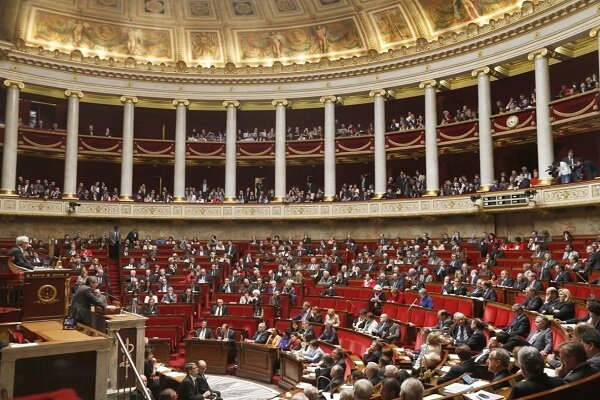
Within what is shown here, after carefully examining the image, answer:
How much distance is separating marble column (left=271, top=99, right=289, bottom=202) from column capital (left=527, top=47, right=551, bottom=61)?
38.5 ft

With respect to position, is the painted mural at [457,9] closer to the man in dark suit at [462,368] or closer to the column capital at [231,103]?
the column capital at [231,103]

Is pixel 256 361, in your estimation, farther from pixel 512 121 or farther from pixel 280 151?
pixel 280 151

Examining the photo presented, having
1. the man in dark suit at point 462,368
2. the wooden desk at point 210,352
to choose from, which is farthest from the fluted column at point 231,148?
the man in dark suit at point 462,368

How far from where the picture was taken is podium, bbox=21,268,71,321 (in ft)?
24.0

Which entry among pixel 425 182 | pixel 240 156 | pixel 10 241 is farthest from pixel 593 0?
pixel 10 241

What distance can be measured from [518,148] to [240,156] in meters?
13.4

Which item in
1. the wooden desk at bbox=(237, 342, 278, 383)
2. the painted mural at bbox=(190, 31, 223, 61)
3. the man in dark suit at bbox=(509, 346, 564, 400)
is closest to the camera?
the man in dark suit at bbox=(509, 346, 564, 400)

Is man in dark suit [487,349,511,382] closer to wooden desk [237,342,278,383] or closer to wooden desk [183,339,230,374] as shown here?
wooden desk [237,342,278,383]

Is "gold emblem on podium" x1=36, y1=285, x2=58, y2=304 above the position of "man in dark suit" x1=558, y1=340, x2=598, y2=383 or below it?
above

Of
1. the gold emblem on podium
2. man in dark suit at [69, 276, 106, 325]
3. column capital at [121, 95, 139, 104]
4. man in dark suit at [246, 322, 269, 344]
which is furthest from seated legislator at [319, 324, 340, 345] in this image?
column capital at [121, 95, 139, 104]

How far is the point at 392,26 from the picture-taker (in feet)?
83.2

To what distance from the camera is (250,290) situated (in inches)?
677

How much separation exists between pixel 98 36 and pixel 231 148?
854cm

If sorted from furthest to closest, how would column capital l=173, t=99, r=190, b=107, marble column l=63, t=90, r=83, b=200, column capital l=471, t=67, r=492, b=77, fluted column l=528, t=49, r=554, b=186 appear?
column capital l=173, t=99, r=190, b=107
marble column l=63, t=90, r=83, b=200
column capital l=471, t=67, r=492, b=77
fluted column l=528, t=49, r=554, b=186
